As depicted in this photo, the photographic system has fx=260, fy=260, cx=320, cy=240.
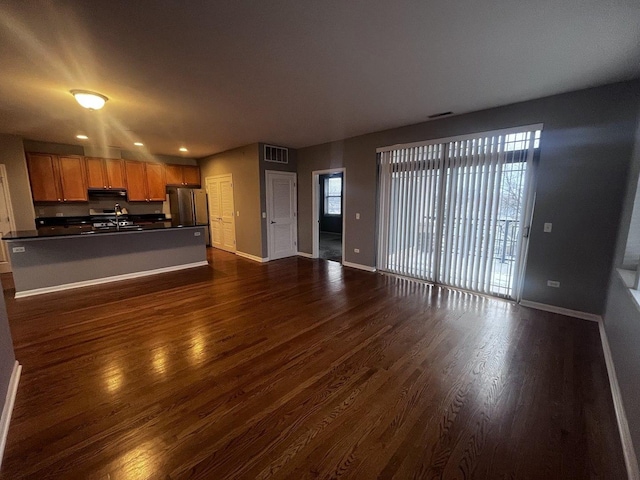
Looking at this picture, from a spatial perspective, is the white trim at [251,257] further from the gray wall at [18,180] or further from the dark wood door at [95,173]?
the gray wall at [18,180]

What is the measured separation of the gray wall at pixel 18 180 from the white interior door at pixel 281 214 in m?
4.59

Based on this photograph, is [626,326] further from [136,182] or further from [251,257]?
[136,182]

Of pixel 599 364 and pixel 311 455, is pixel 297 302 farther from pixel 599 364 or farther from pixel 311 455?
pixel 599 364

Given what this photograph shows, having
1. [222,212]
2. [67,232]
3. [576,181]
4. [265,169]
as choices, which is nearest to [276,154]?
[265,169]

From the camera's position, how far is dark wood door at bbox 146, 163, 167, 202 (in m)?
6.95

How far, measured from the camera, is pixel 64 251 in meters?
4.11

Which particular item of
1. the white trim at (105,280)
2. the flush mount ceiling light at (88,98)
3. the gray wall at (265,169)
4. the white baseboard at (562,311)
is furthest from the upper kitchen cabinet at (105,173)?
the white baseboard at (562,311)

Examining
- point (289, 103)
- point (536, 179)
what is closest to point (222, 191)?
point (289, 103)

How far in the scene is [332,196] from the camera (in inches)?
403

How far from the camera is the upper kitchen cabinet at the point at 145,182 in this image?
21.8ft

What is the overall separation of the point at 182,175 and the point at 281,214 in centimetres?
347

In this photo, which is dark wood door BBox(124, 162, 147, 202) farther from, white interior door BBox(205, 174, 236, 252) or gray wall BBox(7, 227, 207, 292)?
gray wall BBox(7, 227, 207, 292)

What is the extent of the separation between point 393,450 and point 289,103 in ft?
12.0

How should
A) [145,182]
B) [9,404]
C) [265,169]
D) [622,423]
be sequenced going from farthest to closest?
[145,182] < [265,169] < [9,404] < [622,423]
